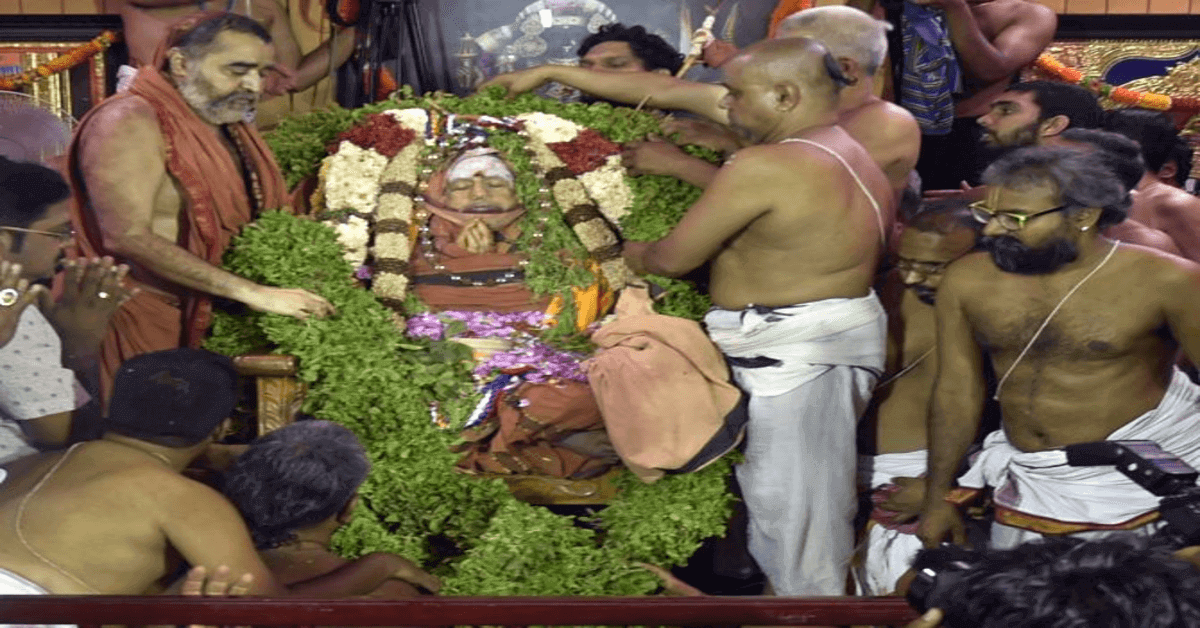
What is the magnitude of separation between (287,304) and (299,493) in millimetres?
766

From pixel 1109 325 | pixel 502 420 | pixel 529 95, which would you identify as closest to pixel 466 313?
pixel 502 420

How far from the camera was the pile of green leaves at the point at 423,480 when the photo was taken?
4574mm

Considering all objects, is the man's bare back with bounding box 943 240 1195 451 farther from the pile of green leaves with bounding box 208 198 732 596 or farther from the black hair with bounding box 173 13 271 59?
the black hair with bounding box 173 13 271 59

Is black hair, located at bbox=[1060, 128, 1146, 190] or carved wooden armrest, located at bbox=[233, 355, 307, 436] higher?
black hair, located at bbox=[1060, 128, 1146, 190]

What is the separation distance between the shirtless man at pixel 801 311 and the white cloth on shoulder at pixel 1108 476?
516mm

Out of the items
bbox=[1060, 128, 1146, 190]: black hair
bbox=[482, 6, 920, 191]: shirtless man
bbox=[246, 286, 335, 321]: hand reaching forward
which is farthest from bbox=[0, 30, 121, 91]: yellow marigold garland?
bbox=[1060, 128, 1146, 190]: black hair

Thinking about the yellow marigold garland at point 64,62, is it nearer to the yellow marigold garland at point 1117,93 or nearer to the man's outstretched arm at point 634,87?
the man's outstretched arm at point 634,87

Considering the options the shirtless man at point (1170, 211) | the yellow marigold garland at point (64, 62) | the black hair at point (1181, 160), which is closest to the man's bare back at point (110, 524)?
the shirtless man at point (1170, 211)

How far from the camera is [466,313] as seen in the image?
4969 mm

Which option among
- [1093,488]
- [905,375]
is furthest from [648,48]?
[1093,488]

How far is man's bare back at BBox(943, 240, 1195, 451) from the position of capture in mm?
4246

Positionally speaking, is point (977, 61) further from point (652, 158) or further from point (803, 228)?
point (803, 228)

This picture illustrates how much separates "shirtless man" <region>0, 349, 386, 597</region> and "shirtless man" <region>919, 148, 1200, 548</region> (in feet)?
6.53

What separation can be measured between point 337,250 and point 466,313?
0.44 meters
